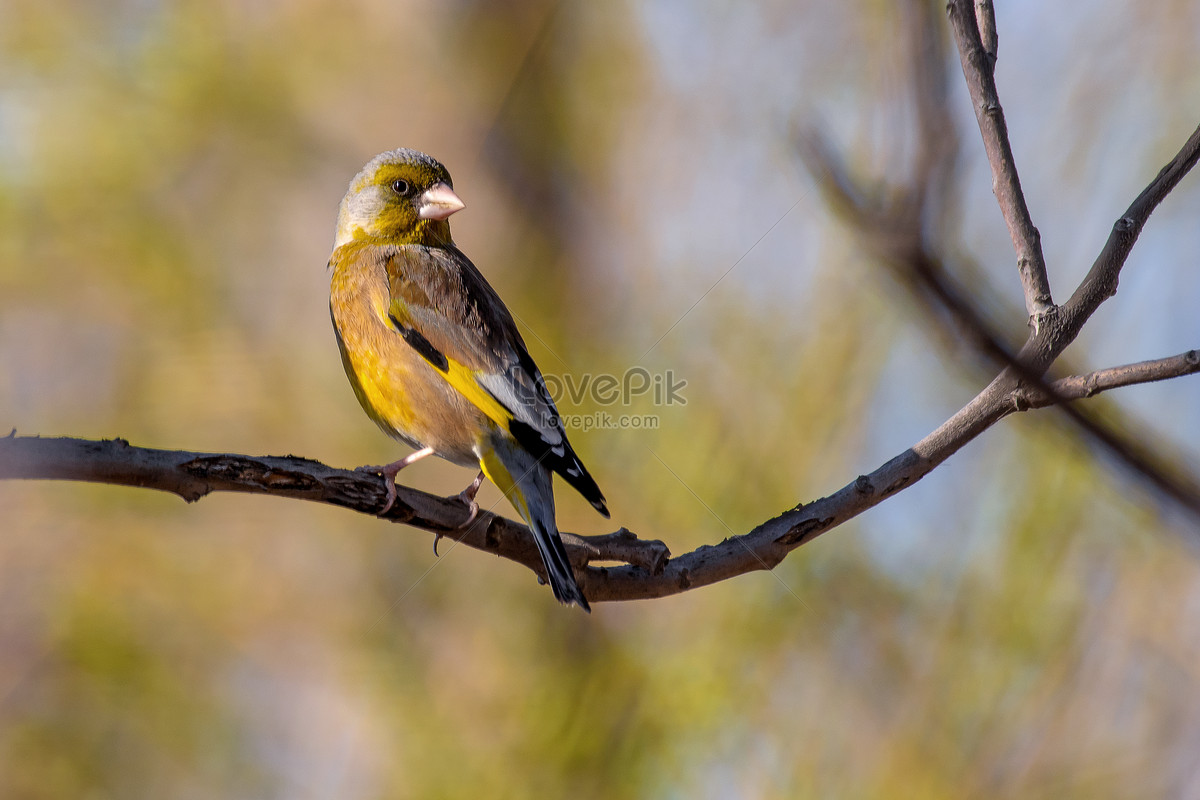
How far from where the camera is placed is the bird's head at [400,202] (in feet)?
12.5

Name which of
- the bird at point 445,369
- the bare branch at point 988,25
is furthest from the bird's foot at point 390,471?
the bare branch at point 988,25

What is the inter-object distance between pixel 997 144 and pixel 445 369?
2072 millimetres

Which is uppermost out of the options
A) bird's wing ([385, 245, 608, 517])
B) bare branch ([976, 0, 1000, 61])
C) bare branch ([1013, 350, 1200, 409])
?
bird's wing ([385, 245, 608, 517])

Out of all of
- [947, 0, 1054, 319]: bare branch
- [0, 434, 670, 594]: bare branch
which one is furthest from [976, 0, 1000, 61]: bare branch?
[0, 434, 670, 594]: bare branch

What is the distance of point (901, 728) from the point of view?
4.14 metres

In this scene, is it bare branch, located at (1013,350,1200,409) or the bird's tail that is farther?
the bird's tail

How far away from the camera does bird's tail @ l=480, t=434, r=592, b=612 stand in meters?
2.46

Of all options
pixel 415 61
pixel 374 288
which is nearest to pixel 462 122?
pixel 415 61

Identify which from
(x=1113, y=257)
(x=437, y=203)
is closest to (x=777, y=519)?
(x=1113, y=257)

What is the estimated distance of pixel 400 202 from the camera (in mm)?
3838

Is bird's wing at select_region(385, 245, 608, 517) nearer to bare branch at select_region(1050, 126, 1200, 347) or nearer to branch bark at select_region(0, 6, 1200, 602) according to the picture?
branch bark at select_region(0, 6, 1200, 602)

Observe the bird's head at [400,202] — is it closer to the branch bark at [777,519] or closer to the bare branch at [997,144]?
the branch bark at [777,519]

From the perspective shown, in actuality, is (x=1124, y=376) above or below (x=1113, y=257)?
below

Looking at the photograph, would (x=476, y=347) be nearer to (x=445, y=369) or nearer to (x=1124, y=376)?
(x=445, y=369)
